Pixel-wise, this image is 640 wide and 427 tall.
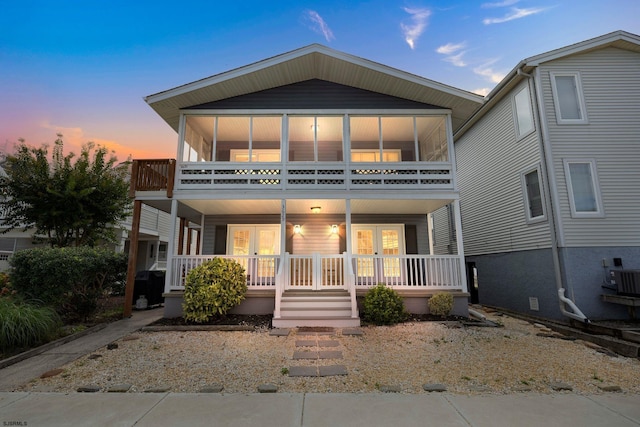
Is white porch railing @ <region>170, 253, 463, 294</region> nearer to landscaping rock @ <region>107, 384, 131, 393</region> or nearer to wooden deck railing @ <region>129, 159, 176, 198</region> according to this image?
wooden deck railing @ <region>129, 159, 176, 198</region>

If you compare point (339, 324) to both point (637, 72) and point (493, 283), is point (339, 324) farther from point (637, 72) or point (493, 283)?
point (637, 72)

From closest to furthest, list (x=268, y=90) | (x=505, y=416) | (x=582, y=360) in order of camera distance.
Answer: (x=505, y=416), (x=582, y=360), (x=268, y=90)

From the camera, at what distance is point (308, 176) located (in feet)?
30.0

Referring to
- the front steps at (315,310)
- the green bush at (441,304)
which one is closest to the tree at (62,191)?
the front steps at (315,310)

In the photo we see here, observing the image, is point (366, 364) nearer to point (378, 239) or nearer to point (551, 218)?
point (378, 239)

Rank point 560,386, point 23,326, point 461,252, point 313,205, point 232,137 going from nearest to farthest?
point 560,386 → point 23,326 → point 461,252 → point 313,205 → point 232,137

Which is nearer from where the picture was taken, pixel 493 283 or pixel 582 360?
pixel 582 360

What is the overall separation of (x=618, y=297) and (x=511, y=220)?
3561 mm

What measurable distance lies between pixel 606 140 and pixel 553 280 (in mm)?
4511

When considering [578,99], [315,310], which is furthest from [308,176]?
[578,99]

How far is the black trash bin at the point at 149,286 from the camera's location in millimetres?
10336

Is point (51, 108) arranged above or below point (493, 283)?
above

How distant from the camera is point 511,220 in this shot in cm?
1013

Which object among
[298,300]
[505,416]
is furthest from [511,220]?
[505,416]
